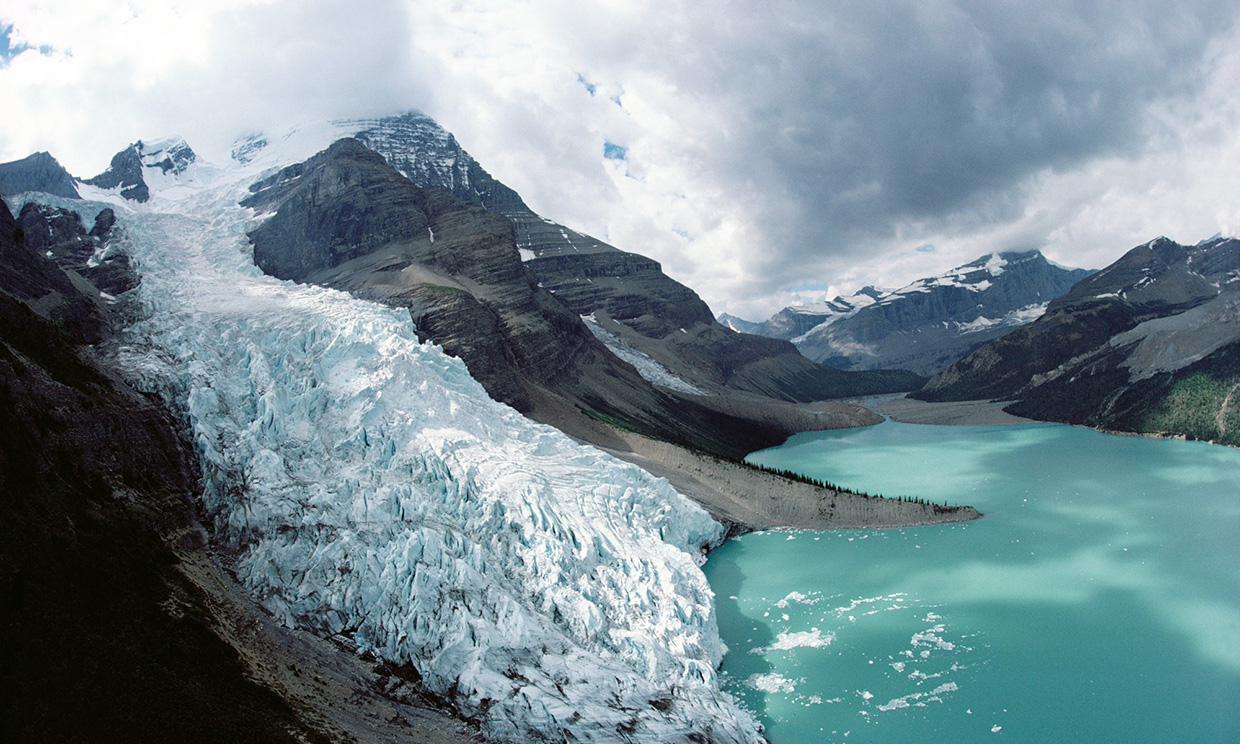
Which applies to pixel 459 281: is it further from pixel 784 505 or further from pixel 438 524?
pixel 438 524

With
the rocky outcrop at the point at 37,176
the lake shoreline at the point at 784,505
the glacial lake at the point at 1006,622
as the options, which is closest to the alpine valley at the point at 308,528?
the lake shoreline at the point at 784,505

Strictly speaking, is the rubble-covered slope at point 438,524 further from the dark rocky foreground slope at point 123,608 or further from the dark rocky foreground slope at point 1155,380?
the dark rocky foreground slope at point 1155,380

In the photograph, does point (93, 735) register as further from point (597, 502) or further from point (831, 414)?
point (831, 414)

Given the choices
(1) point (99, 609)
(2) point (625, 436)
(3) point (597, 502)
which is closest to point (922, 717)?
(3) point (597, 502)

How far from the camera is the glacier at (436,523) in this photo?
28.9m

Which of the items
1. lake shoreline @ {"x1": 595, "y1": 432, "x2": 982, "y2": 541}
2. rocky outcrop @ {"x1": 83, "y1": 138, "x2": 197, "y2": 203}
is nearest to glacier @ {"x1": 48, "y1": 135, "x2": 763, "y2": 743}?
lake shoreline @ {"x1": 595, "y1": 432, "x2": 982, "y2": 541}

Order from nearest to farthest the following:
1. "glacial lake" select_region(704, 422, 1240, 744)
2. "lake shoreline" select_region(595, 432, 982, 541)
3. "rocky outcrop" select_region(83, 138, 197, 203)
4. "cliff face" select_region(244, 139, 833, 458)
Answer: "glacial lake" select_region(704, 422, 1240, 744), "lake shoreline" select_region(595, 432, 982, 541), "cliff face" select_region(244, 139, 833, 458), "rocky outcrop" select_region(83, 138, 197, 203)

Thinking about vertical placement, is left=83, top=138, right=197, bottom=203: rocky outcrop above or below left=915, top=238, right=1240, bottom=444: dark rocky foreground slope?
above

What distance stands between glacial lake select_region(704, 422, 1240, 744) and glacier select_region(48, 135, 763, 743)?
4.72 m

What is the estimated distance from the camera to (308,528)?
107 ft

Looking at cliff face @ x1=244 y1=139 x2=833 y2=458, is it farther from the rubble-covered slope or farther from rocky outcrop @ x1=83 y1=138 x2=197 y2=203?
the rubble-covered slope

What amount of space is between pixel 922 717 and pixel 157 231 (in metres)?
99.0

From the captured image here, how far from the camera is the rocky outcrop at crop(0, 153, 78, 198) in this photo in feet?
351

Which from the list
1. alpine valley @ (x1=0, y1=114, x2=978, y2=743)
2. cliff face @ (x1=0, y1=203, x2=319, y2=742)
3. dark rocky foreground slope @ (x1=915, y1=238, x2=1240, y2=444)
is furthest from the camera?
dark rocky foreground slope @ (x1=915, y1=238, x2=1240, y2=444)
